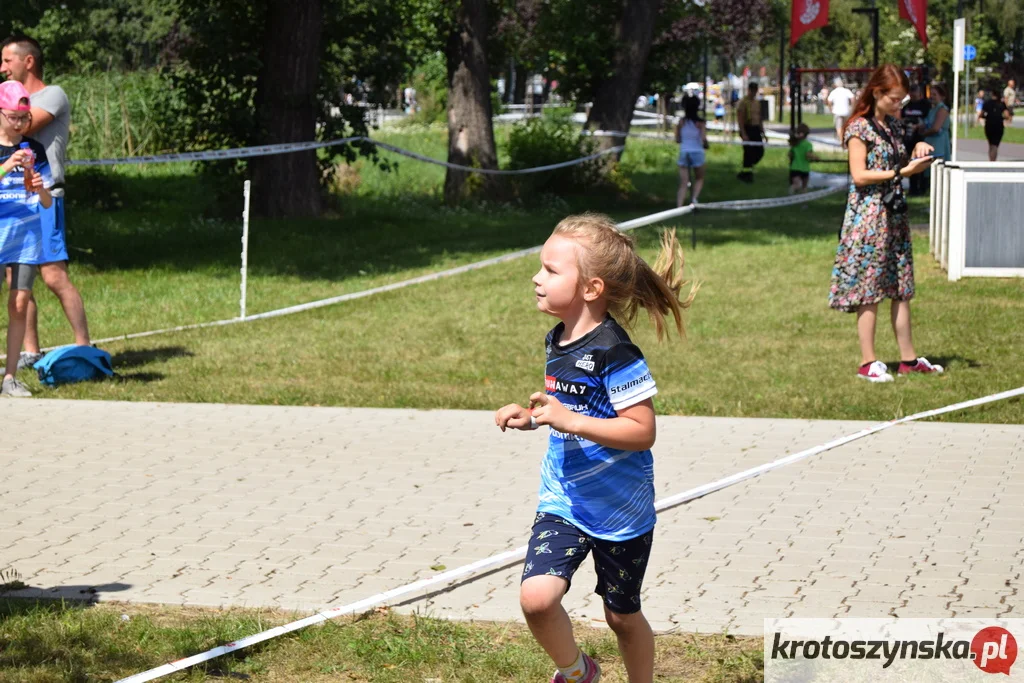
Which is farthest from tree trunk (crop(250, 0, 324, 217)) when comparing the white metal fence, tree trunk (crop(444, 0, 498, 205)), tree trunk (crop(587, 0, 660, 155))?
the white metal fence

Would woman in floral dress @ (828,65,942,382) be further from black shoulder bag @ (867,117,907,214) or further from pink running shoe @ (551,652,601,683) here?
pink running shoe @ (551,652,601,683)

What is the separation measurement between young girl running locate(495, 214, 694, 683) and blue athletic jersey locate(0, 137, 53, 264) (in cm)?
608

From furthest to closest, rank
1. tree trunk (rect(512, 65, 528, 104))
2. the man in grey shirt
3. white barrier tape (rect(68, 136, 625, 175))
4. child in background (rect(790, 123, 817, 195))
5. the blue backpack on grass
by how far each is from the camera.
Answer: tree trunk (rect(512, 65, 528, 104))
child in background (rect(790, 123, 817, 195))
white barrier tape (rect(68, 136, 625, 175))
the blue backpack on grass
the man in grey shirt

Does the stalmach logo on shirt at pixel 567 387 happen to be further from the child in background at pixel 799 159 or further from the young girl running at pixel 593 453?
the child in background at pixel 799 159

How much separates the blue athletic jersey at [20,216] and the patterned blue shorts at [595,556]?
6214 millimetres

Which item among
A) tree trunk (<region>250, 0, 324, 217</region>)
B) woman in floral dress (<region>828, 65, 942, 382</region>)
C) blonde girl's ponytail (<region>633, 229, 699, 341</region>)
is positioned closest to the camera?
blonde girl's ponytail (<region>633, 229, 699, 341</region>)

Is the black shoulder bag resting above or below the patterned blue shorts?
above

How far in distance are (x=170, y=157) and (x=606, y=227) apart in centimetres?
1064

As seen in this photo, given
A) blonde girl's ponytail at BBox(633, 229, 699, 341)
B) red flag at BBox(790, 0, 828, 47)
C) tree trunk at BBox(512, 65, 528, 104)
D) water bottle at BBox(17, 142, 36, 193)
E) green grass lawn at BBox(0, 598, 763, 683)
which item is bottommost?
green grass lawn at BBox(0, 598, 763, 683)

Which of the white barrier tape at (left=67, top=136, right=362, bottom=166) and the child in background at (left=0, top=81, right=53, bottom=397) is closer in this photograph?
the child in background at (left=0, top=81, right=53, bottom=397)

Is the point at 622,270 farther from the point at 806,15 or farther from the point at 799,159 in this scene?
the point at 806,15

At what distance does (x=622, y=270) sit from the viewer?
3859mm

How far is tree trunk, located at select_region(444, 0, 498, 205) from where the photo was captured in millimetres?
23047

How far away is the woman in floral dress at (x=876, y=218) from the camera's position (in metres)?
9.05
